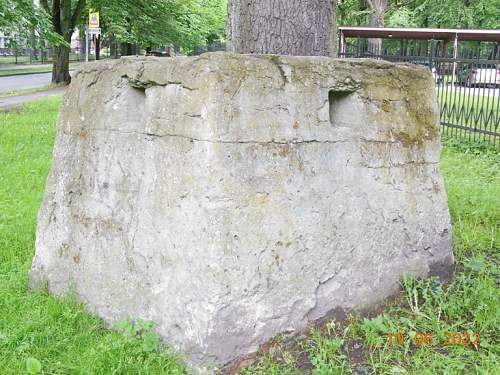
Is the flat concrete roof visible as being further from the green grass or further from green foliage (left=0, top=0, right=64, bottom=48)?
the green grass

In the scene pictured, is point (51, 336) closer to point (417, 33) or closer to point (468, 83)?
point (468, 83)

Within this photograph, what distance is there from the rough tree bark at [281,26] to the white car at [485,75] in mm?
7294

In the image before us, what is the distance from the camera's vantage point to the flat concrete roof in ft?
47.6

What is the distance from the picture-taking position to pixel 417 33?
54.1 feet

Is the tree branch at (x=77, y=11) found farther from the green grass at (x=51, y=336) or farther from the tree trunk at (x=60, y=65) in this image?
the green grass at (x=51, y=336)

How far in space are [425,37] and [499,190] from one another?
482 inches

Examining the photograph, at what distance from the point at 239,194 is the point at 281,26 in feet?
4.36

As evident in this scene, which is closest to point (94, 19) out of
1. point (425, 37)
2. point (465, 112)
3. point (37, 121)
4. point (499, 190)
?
point (37, 121)

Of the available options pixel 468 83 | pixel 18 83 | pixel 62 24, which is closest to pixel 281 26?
pixel 468 83

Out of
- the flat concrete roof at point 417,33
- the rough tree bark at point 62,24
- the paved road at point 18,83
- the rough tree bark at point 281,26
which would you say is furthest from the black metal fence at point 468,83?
the paved road at point 18,83

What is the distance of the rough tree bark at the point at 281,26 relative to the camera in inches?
139

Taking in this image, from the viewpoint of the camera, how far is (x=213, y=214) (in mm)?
2676

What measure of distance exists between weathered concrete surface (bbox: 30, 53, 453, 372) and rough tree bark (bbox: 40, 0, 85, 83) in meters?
17.5

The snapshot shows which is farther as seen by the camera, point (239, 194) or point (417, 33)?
point (417, 33)
